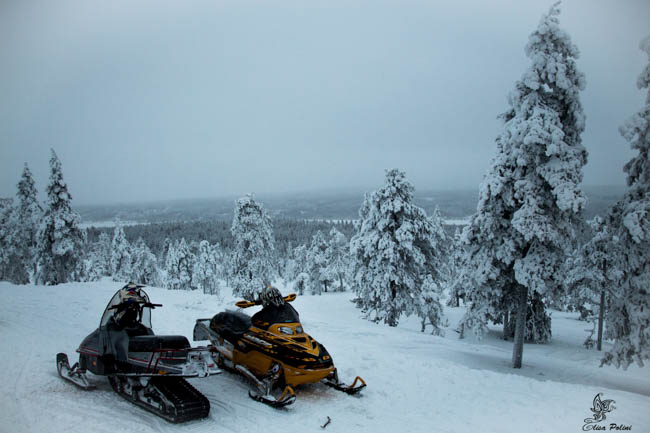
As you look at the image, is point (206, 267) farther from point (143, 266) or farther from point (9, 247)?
point (9, 247)

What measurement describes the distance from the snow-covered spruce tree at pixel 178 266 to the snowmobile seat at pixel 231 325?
150ft

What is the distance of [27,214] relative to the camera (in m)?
23.5

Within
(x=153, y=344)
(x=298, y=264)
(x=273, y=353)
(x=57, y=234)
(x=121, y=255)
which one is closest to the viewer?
(x=153, y=344)

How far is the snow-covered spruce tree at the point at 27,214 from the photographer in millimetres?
20413

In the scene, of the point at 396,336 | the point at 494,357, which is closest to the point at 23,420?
the point at 396,336

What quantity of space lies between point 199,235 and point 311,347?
6217 cm

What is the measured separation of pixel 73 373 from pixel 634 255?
13.7m

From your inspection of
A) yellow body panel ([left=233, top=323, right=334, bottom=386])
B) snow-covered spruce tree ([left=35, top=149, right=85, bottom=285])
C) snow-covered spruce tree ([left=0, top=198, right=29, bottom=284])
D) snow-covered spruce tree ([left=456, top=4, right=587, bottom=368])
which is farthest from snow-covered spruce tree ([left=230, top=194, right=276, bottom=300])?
yellow body panel ([left=233, top=323, right=334, bottom=386])

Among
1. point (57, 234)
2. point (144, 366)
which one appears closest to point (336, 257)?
point (57, 234)

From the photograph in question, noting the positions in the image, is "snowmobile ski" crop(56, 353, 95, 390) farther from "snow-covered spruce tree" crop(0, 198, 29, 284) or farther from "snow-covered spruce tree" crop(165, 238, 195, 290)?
"snow-covered spruce tree" crop(165, 238, 195, 290)

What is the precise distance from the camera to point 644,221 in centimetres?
935

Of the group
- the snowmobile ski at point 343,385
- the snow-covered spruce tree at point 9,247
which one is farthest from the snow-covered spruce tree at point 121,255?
the snowmobile ski at point 343,385

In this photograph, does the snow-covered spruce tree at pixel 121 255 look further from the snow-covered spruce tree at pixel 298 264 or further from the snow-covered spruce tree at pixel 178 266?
the snow-covered spruce tree at pixel 298 264

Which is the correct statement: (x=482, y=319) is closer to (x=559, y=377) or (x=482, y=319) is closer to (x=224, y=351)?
(x=559, y=377)
